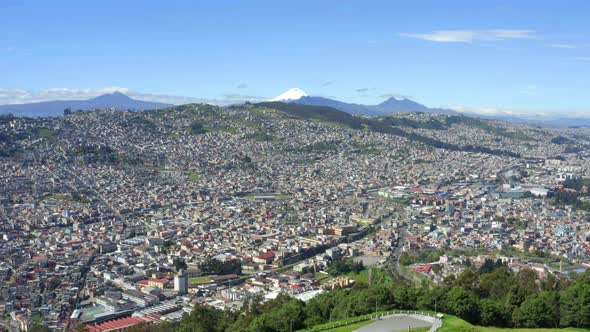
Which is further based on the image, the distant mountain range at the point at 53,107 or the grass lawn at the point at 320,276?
the distant mountain range at the point at 53,107

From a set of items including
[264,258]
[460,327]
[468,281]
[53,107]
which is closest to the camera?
[460,327]

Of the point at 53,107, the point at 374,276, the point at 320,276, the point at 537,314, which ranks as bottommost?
the point at 320,276

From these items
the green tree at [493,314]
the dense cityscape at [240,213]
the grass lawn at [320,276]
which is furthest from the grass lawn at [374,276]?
the green tree at [493,314]

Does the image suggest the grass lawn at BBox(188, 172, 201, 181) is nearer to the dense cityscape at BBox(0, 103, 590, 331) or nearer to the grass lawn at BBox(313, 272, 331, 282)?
the dense cityscape at BBox(0, 103, 590, 331)

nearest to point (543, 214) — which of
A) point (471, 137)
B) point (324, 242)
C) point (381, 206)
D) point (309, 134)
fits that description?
point (381, 206)

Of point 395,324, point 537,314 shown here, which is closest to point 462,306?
point 537,314

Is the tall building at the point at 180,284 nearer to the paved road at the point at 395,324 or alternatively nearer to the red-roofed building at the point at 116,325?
the red-roofed building at the point at 116,325

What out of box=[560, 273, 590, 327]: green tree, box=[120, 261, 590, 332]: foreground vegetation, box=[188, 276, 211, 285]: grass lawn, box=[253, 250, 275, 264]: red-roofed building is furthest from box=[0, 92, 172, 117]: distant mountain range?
box=[560, 273, 590, 327]: green tree

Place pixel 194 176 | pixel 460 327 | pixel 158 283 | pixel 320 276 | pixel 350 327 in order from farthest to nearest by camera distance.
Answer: pixel 194 176 → pixel 320 276 → pixel 158 283 → pixel 350 327 → pixel 460 327

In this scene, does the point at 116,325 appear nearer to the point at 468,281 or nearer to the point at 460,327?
Answer: the point at 468,281
